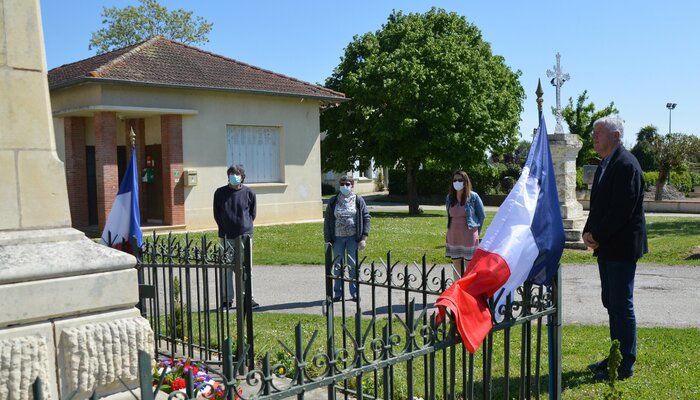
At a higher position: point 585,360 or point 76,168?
point 76,168

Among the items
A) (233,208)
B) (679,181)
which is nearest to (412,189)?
(233,208)

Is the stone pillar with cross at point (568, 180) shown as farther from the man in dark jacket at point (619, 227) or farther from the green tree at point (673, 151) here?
the green tree at point (673, 151)

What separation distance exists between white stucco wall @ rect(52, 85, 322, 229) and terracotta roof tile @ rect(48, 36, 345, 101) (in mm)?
348

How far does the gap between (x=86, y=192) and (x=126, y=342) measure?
18691 millimetres

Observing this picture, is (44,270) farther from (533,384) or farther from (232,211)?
(232,211)

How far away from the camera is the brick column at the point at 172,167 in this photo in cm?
1898

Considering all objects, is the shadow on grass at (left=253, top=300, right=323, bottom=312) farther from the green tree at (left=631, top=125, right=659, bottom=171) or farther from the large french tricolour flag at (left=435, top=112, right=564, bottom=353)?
the green tree at (left=631, top=125, right=659, bottom=171)

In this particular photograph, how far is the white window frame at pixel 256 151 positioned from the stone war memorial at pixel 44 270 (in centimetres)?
1730

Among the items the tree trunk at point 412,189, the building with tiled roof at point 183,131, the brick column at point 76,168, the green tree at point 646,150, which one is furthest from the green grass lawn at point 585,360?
the green tree at point 646,150

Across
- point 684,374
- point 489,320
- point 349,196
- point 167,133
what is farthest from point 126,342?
point 167,133

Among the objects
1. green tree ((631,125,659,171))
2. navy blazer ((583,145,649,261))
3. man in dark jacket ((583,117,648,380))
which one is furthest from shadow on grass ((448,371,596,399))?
green tree ((631,125,659,171))

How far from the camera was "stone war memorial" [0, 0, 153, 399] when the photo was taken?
282cm

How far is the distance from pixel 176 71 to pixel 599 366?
16.6 m

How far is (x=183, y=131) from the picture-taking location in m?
19.2
